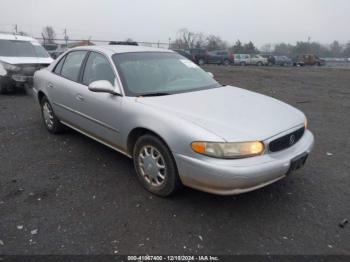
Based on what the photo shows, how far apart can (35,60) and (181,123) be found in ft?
27.0

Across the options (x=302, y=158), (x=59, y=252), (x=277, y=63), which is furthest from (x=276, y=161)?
(x=277, y=63)

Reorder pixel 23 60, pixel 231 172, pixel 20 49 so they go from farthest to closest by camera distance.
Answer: pixel 20 49
pixel 23 60
pixel 231 172

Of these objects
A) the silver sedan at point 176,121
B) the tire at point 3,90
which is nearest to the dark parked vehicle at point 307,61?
the tire at point 3,90

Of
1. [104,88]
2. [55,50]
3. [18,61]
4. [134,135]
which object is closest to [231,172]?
[134,135]

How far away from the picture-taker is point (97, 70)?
4238 millimetres

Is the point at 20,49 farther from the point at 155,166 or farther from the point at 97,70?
the point at 155,166

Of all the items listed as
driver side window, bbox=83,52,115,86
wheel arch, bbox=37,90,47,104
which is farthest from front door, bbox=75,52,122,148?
wheel arch, bbox=37,90,47,104

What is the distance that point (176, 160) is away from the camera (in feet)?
10.1

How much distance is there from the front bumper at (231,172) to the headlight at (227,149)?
0.04 metres

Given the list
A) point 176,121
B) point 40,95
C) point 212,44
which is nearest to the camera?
point 176,121

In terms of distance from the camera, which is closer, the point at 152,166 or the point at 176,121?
the point at 176,121

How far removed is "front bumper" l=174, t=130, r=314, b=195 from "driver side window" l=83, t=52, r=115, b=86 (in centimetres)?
159

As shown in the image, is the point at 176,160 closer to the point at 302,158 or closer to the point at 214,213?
the point at 214,213

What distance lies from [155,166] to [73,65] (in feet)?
7.57
